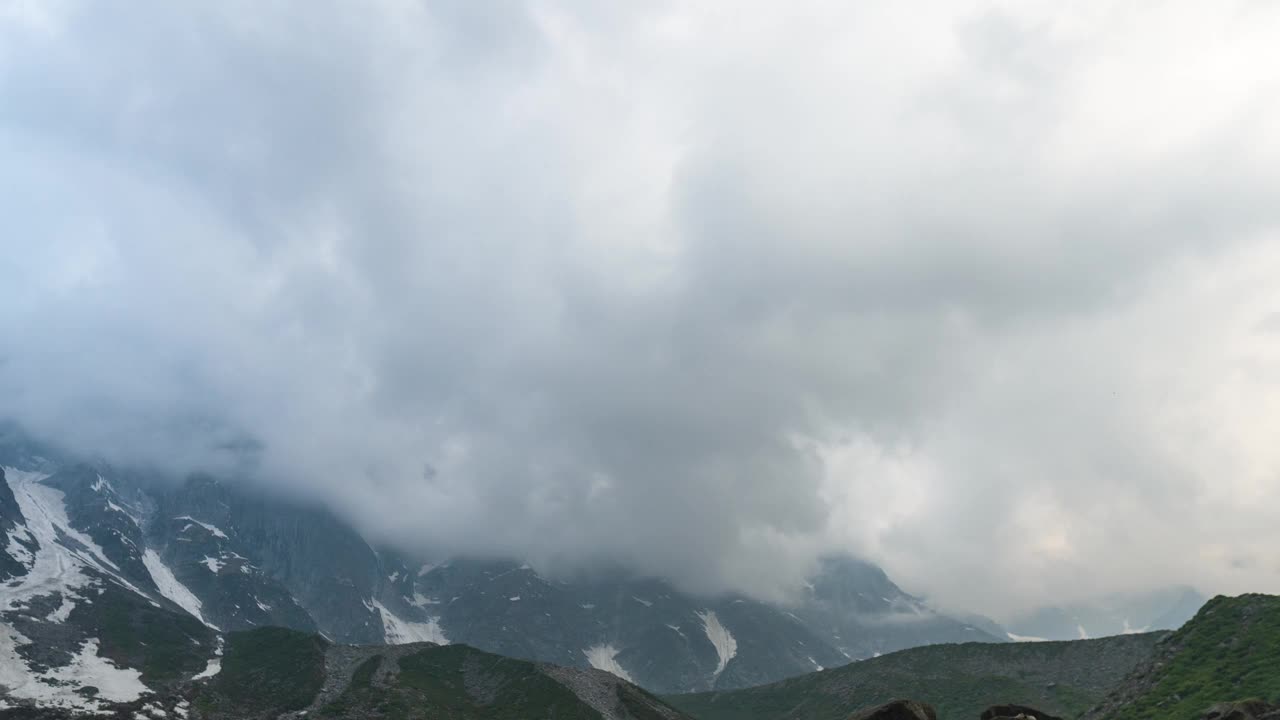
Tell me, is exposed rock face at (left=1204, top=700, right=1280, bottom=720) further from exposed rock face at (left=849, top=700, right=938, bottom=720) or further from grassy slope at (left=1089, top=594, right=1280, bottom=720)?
exposed rock face at (left=849, top=700, right=938, bottom=720)

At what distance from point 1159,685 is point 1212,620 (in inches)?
578

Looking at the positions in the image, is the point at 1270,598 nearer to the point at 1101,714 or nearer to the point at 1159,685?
the point at 1159,685

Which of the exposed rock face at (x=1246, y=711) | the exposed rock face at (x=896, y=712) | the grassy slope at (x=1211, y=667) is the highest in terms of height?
the grassy slope at (x=1211, y=667)

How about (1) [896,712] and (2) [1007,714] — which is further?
(2) [1007,714]

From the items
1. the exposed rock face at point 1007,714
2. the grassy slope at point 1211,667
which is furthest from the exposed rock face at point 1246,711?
the grassy slope at point 1211,667

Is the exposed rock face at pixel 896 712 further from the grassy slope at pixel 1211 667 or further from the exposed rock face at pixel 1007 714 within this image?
the grassy slope at pixel 1211 667

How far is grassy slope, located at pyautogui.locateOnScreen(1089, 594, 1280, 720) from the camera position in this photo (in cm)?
6962

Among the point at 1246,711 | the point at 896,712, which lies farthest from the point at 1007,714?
the point at 1246,711

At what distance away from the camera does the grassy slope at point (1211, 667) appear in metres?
69.6

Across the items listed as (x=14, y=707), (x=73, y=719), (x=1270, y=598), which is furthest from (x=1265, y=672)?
(x=14, y=707)

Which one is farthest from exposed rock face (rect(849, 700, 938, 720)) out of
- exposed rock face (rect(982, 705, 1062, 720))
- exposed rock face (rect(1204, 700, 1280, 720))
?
exposed rock face (rect(1204, 700, 1280, 720))

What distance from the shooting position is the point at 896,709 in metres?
54.4

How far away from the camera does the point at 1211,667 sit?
7694 cm

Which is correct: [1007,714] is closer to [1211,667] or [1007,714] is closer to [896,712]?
[896,712]
